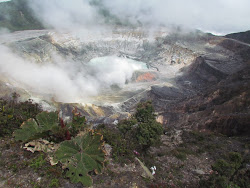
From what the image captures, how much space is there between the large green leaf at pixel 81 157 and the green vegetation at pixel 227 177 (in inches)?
207

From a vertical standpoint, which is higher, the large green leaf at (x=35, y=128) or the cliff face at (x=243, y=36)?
the cliff face at (x=243, y=36)

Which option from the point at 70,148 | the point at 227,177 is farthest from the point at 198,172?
the point at 70,148

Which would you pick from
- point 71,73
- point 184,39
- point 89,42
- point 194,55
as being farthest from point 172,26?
point 71,73

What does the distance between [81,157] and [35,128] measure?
7.82 feet

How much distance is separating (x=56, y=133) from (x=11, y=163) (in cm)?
198

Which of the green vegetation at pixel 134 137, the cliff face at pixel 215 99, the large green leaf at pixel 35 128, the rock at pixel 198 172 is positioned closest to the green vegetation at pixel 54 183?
Answer: the large green leaf at pixel 35 128

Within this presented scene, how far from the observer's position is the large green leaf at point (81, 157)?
6.16 meters

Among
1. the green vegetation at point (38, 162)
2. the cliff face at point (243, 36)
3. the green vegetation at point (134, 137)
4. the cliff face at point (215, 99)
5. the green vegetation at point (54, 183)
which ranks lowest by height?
the cliff face at point (215, 99)

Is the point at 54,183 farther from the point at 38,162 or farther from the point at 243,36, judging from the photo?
the point at 243,36

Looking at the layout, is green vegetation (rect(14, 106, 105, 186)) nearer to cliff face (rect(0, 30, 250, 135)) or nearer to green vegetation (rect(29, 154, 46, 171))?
green vegetation (rect(29, 154, 46, 171))

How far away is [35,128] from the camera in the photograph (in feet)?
23.4

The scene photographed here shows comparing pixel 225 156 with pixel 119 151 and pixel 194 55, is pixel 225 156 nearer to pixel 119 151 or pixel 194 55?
pixel 119 151

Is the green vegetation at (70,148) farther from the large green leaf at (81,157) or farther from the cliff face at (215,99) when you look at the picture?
the cliff face at (215,99)

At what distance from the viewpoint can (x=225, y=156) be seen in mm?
13477
